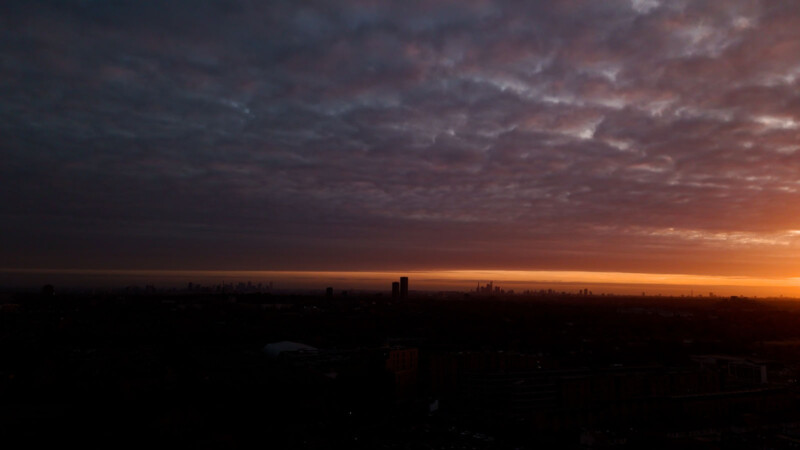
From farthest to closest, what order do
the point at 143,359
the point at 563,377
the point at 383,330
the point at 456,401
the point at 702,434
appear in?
the point at 383,330 → the point at 143,359 → the point at 563,377 → the point at 456,401 → the point at 702,434

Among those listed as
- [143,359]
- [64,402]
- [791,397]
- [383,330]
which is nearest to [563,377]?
[791,397]

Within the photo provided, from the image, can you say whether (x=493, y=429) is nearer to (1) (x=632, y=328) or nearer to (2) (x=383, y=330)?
(2) (x=383, y=330)

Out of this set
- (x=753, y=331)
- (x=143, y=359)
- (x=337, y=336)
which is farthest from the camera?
(x=753, y=331)

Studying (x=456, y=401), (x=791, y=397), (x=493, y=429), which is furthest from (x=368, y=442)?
(x=791, y=397)

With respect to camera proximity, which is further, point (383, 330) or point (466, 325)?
point (466, 325)

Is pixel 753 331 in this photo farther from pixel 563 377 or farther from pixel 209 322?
pixel 209 322

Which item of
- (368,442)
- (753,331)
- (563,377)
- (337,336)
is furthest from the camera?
(753,331)

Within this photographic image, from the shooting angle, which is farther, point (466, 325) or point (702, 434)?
point (466, 325)

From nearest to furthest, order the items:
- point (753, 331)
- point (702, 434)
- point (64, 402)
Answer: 1. point (702, 434)
2. point (64, 402)
3. point (753, 331)
